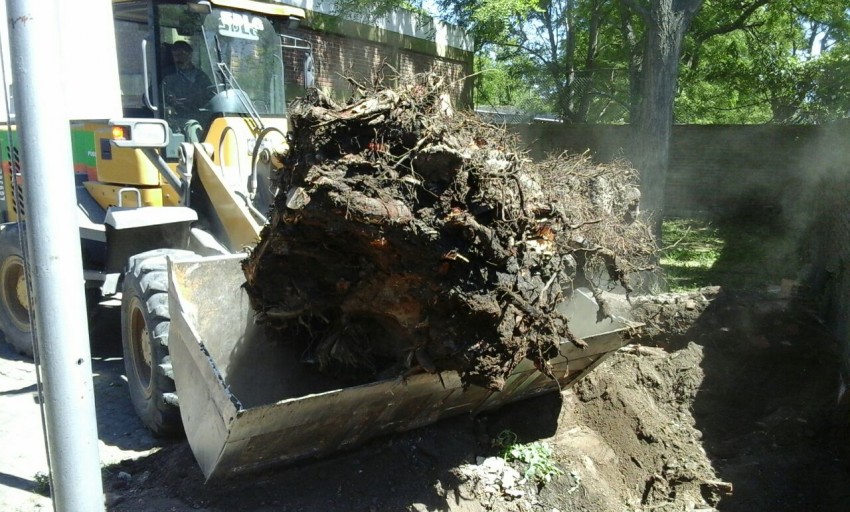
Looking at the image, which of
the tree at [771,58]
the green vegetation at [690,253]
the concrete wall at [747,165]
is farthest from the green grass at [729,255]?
the tree at [771,58]

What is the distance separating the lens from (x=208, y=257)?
4.49m

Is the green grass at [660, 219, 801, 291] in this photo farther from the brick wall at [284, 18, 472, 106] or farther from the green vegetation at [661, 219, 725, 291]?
the brick wall at [284, 18, 472, 106]

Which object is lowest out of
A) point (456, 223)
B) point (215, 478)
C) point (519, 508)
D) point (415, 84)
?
point (519, 508)

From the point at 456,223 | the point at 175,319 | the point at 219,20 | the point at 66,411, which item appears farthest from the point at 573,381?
the point at 219,20

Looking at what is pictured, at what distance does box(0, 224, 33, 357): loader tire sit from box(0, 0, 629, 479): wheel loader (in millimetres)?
14

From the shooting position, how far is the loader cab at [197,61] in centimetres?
555

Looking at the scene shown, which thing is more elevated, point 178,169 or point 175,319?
point 178,169

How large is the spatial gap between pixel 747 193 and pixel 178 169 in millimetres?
10262

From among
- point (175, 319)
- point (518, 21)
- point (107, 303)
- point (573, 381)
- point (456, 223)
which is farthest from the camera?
point (518, 21)

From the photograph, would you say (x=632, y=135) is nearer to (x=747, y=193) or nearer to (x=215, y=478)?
(x=747, y=193)

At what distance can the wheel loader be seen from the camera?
3.85 m

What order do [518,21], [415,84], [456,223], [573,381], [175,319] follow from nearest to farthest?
[456,223], [415,84], [175,319], [573,381], [518,21]

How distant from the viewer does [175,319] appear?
13.6ft

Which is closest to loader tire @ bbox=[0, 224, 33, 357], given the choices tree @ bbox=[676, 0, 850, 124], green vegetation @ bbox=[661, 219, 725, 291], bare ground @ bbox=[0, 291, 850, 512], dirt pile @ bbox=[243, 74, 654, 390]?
bare ground @ bbox=[0, 291, 850, 512]
